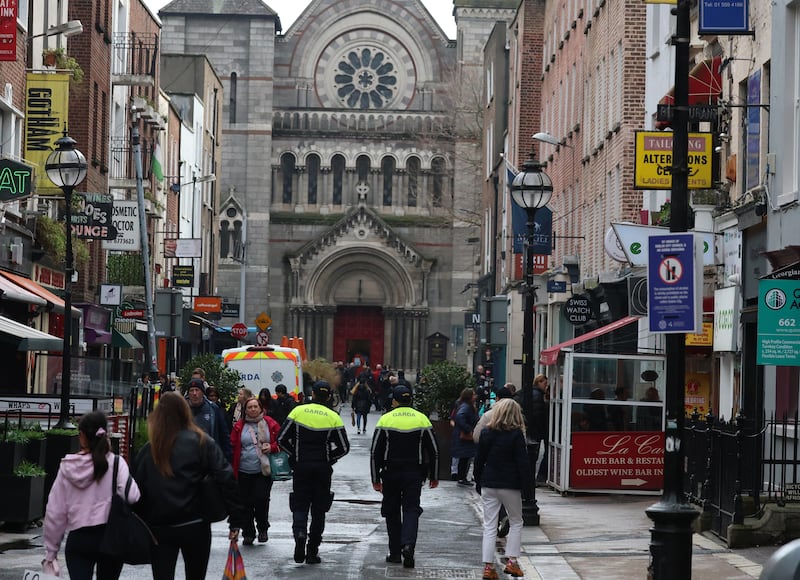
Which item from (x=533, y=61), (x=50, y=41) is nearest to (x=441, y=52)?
(x=533, y=61)

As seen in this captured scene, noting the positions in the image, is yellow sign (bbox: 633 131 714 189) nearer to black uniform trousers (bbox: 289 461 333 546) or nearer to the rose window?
black uniform trousers (bbox: 289 461 333 546)

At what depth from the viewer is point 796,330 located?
17.0 meters

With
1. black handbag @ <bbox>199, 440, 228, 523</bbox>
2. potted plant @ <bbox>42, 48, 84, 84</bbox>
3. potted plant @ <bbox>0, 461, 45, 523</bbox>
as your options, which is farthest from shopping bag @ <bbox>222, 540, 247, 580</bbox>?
potted plant @ <bbox>42, 48, 84, 84</bbox>

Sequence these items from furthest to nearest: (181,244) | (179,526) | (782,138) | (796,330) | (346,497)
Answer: (181,244)
(346,497)
(782,138)
(796,330)
(179,526)

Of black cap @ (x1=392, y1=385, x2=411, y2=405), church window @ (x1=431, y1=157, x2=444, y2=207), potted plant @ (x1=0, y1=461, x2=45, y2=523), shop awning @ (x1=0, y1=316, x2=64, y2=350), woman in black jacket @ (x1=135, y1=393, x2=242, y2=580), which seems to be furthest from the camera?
church window @ (x1=431, y1=157, x2=444, y2=207)

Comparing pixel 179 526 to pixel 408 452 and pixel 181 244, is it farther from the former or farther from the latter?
pixel 181 244

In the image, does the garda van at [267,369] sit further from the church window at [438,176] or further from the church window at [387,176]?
the church window at [387,176]

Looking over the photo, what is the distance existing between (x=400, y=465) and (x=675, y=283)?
4.26 meters

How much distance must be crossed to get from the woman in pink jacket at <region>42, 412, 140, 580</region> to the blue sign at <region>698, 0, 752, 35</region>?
6768mm

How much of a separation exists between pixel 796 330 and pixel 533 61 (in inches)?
1301

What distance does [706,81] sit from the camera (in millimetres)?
23781

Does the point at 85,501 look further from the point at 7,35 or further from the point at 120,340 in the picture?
the point at 120,340

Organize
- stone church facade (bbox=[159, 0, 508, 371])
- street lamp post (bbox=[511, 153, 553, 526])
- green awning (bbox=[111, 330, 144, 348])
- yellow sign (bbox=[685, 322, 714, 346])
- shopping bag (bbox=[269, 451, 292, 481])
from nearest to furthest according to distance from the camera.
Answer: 1. shopping bag (bbox=[269, 451, 292, 481])
2. street lamp post (bbox=[511, 153, 553, 526])
3. yellow sign (bbox=[685, 322, 714, 346])
4. green awning (bbox=[111, 330, 144, 348])
5. stone church facade (bbox=[159, 0, 508, 371])

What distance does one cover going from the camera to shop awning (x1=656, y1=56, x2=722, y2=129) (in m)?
23.0
